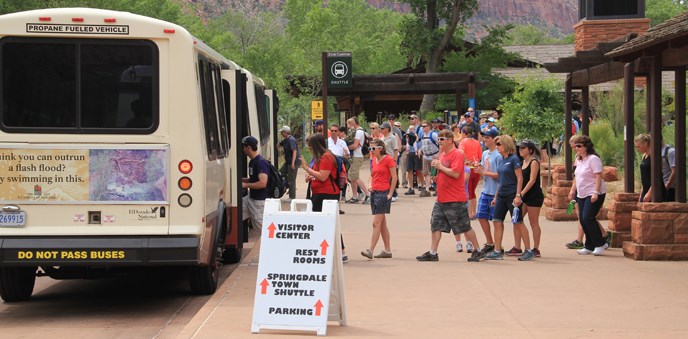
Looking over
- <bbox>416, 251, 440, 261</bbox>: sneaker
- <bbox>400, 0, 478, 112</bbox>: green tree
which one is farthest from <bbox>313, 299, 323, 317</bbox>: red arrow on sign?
<bbox>400, 0, 478, 112</bbox>: green tree

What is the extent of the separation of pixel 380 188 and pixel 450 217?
0.95m

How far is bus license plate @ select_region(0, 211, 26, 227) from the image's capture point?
10180 millimetres

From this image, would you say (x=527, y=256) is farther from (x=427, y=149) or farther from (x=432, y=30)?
(x=432, y=30)

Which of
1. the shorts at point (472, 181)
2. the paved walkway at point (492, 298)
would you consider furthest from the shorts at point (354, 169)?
the paved walkway at point (492, 298)

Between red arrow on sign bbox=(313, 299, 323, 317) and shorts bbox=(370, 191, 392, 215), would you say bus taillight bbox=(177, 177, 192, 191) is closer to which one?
red arrow on sign bbox=(313, 299, 323, 317)

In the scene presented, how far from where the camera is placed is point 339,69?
27.5 metres

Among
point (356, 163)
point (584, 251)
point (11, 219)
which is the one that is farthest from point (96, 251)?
point (356, 163)

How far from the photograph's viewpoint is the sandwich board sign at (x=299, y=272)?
29.7 ft

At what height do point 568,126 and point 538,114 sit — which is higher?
point 538,114

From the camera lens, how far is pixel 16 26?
1026 cm

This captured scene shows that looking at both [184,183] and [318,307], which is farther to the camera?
[184,183]

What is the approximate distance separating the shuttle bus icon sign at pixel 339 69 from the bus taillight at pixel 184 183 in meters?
17.0

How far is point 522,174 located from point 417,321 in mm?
5010

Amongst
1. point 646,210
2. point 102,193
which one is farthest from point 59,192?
point 646,210
